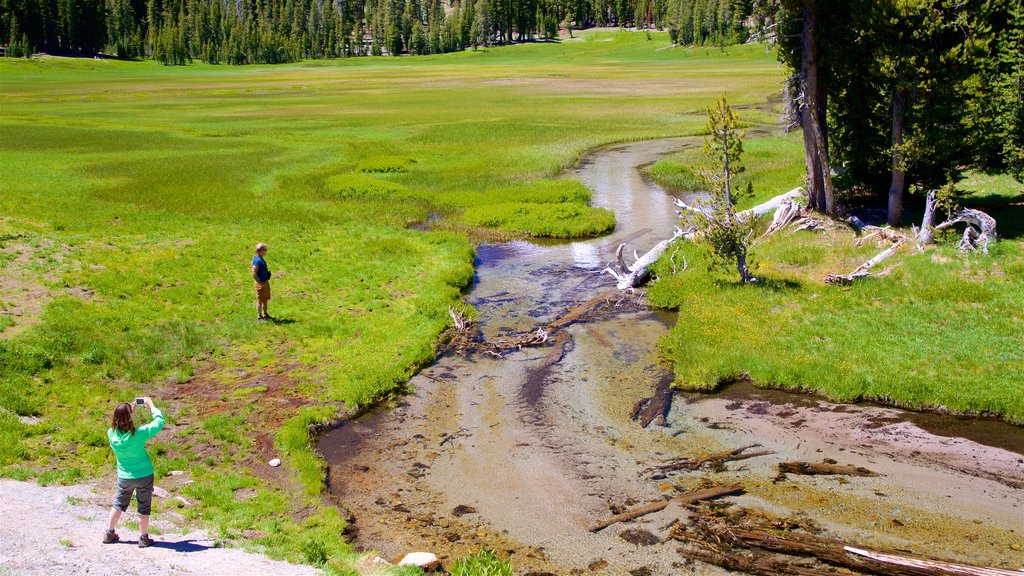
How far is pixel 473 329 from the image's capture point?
1016 inches

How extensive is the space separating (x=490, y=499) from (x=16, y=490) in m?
8.87

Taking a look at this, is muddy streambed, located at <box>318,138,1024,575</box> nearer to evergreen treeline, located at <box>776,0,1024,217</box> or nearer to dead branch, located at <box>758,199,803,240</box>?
dead branch, located at <box>758,199,803,240</box>

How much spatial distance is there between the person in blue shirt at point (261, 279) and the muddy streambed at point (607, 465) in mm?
6068

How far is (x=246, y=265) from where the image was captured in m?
30.7

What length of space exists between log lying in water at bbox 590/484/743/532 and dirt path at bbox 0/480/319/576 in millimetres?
5721

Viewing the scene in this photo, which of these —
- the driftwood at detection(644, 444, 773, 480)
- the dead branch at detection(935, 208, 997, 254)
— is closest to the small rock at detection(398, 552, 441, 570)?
the driftwood at detection(644, 444, 773, 480)

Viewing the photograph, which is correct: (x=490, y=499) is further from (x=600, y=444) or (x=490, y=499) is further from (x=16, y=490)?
(x=16, y=490)

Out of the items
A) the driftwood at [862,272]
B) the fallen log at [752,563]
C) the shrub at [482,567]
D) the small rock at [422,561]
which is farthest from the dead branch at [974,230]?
the small rock at [422,561]

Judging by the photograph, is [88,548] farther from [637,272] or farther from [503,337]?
[637,272]

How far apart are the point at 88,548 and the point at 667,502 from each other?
10.4 meters

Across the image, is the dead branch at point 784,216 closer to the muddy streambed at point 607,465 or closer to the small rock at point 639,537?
the muddy streambed at point 607,465

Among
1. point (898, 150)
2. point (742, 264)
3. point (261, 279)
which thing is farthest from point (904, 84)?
point (261, 279)

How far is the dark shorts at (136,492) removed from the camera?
11992 millimetres

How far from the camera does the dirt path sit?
11.0 meters
